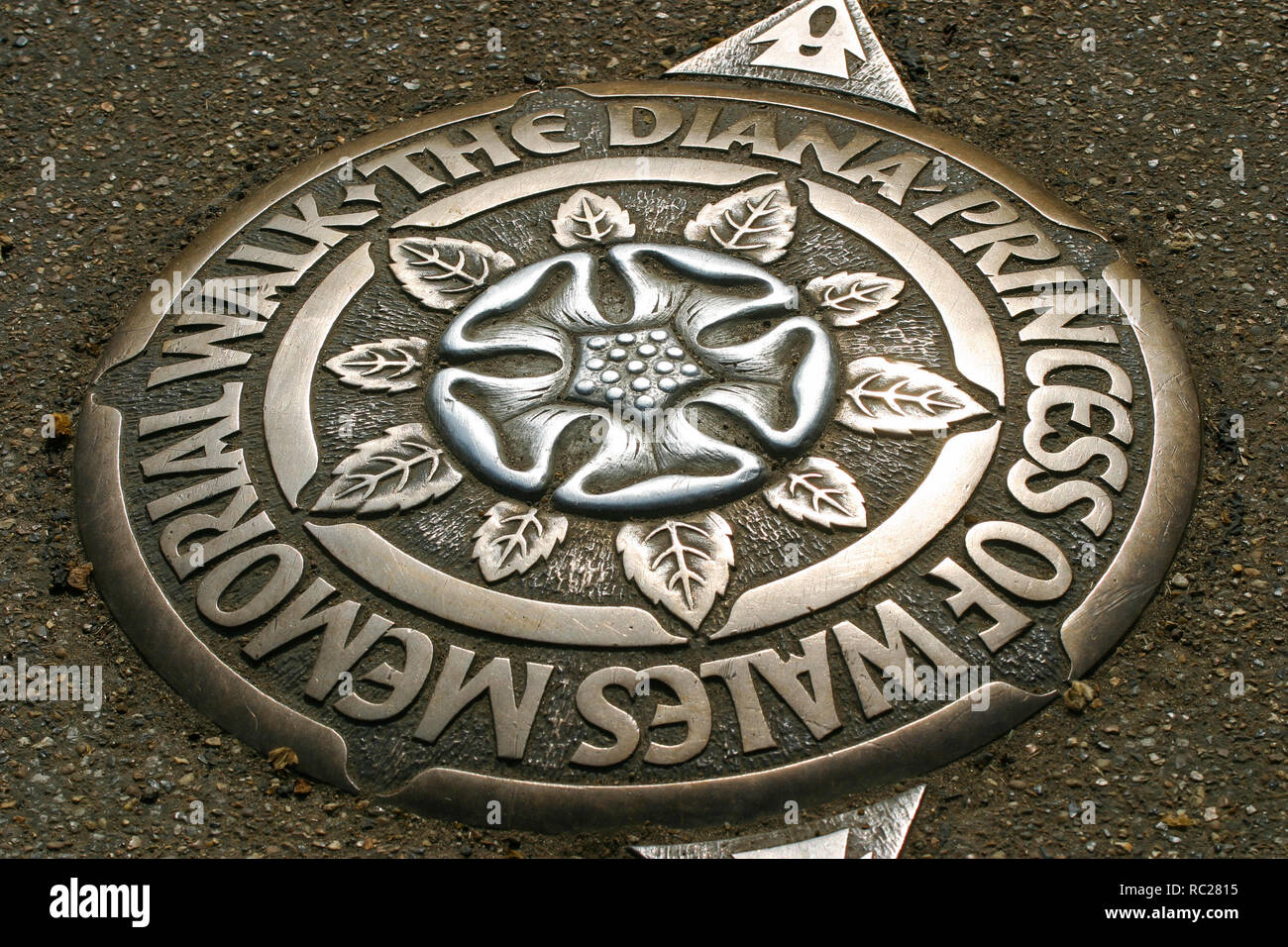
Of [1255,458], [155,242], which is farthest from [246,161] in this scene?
[1255,458]

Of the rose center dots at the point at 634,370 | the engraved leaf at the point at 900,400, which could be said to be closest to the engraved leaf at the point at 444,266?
the rose center dots at the point at 634,370

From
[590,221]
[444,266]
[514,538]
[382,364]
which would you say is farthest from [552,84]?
[514,538]

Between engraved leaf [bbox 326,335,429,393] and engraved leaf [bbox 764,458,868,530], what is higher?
engraved leaf [bbox 326,335,429,393]

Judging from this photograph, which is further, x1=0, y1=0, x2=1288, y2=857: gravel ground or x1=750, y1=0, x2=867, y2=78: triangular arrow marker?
x1=750, y1=0, x2=867, y2=78: triangular arrow marker

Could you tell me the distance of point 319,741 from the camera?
6.26 feet

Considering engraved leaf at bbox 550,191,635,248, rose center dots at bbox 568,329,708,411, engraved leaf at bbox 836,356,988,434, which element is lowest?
engraved leaf at bbox 836,356,988,434

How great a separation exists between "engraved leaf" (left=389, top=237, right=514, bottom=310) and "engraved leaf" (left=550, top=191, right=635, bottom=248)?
5.4 inches

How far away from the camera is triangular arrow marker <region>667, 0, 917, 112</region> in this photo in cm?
→ 285

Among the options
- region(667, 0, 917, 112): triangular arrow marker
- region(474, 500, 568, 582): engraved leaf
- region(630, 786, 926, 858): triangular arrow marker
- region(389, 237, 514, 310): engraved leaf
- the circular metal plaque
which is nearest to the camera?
region(630, 786, 926, 858): triangular arrow marker

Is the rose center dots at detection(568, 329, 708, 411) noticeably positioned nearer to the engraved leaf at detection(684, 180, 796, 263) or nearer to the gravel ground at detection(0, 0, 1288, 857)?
the engraved leaf at detection(684, 180, 796, 263)

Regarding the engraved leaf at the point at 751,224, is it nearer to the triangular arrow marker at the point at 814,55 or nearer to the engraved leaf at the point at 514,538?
the triangular arrow marker at the point at 814,55

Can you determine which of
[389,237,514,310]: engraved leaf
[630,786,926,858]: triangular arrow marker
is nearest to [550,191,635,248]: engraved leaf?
[389,237,514,310]: engraved leaf

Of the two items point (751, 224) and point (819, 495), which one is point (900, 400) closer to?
point (819, 495)

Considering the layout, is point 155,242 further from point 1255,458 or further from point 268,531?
point 1255,458
